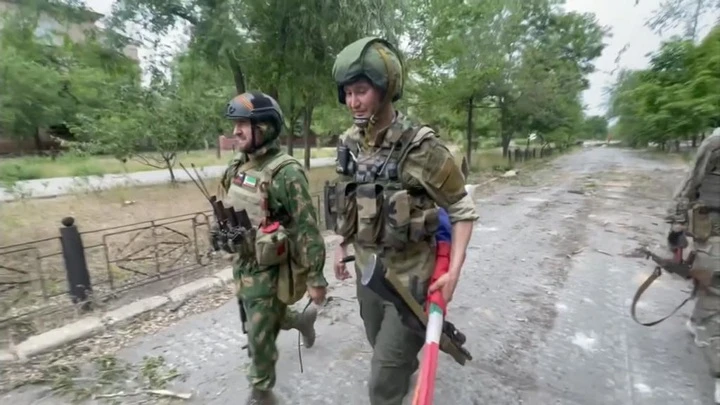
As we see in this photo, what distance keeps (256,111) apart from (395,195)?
92 centimetres

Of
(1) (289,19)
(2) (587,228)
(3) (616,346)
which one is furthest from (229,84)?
(3) (616,346)

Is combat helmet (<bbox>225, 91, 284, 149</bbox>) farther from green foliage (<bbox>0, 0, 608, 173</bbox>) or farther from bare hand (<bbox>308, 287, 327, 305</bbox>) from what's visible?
green foliage (<bbox>0, 0, 608, 173</bbox>)

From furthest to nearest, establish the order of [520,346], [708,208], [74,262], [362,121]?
[74,262] → [520,346] → [708,208] → [362,121]

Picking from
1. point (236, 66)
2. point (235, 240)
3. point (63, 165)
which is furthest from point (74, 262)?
point (63, 165)

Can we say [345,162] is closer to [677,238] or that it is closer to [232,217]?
[232,217]

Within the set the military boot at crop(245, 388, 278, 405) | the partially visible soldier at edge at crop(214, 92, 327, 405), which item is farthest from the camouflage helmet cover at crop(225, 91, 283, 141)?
the military boot at crop(245, 388, 278, 405)

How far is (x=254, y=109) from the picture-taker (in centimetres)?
228

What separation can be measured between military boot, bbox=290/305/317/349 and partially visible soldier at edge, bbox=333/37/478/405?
0.98 meters

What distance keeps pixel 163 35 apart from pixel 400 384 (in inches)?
253

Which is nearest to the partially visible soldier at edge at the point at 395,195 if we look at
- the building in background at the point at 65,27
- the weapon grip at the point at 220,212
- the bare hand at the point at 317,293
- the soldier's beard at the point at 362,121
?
the soldier's beard at the point at 362,121

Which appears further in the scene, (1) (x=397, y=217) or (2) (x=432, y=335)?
(1) (x=397, y=217)

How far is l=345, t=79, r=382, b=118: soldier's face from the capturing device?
Answer: 6.08ft

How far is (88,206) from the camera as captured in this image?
8.73 metres

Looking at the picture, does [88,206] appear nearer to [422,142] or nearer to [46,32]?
[46,32]
